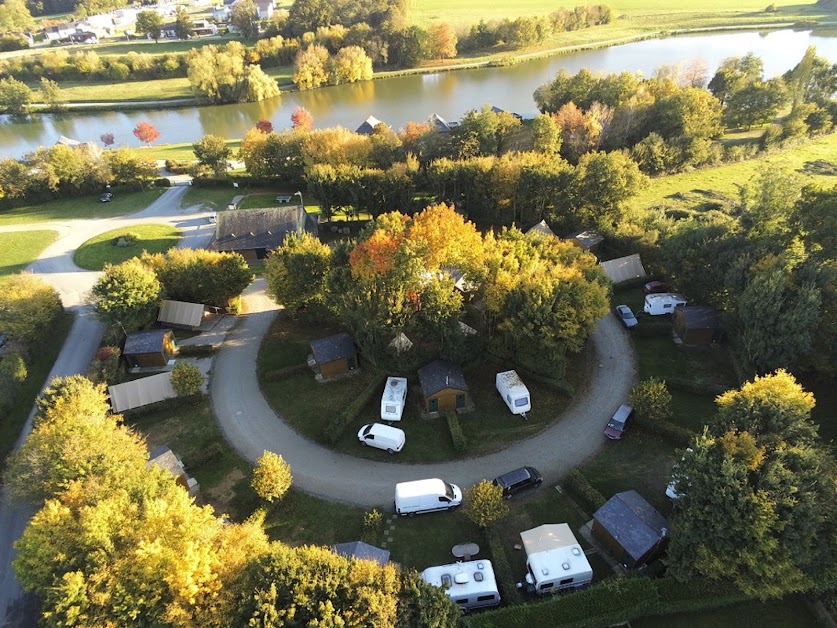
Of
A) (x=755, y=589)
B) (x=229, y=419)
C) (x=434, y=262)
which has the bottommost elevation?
(x=229, y=419)

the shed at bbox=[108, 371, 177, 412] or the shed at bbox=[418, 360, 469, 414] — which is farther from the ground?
the shed at bbox=[418, 360, 469, 414]

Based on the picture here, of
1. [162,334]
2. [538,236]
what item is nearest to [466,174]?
[538,236]

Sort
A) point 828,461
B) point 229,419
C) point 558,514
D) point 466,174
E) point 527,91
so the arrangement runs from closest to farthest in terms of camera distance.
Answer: point 828,461
point 558,514
point 229,419
point 466,174
point 527,91

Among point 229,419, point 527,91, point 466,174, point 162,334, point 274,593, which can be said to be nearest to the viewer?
point 274,593

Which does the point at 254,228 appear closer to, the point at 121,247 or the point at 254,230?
the point at 254,230

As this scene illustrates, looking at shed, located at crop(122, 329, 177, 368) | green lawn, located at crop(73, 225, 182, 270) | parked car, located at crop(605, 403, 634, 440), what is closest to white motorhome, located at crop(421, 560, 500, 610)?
parked car, located at crop(605, 403, 634, 440)

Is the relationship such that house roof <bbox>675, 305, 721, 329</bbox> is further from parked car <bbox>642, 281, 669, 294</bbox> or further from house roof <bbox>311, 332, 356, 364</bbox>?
house roof <bbox>311, 332, 356, 364</bbox>

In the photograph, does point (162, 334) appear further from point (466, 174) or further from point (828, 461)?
point (828, 461)

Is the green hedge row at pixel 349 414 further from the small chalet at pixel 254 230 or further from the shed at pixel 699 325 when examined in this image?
the small chalet at pixel 254 230
